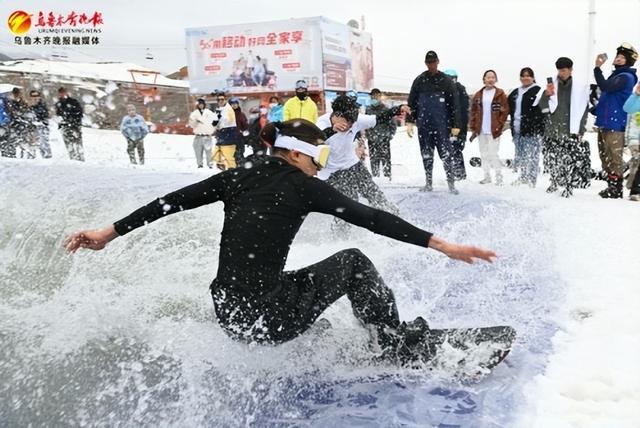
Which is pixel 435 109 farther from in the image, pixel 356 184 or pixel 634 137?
pixel 634 137

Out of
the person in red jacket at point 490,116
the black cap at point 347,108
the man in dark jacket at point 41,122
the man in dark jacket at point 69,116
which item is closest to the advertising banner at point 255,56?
the man in dark jacket at point 69,116

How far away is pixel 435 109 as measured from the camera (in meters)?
8.18

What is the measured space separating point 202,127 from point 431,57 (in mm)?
6004

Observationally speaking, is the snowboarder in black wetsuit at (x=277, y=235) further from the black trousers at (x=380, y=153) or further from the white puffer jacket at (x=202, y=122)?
the white puffer jacket at (x=202, y=122)

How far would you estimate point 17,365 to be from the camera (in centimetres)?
341

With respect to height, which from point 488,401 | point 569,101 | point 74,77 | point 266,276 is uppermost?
point 74,77

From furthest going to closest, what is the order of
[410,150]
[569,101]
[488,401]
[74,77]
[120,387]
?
[74,77]
[410,150]
[569,101]
[120,387]
[488,401]

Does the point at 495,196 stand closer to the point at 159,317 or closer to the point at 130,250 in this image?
the point at 130,250

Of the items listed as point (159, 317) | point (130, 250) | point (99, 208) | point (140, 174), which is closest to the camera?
point (159, 317)

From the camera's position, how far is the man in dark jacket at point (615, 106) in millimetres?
7660

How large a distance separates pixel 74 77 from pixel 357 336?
30.8 meters

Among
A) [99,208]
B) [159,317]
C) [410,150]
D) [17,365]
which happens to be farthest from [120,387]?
[410,150]

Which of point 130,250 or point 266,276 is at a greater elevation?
point 266,276

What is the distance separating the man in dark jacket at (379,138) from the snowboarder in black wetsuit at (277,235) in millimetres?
7587
